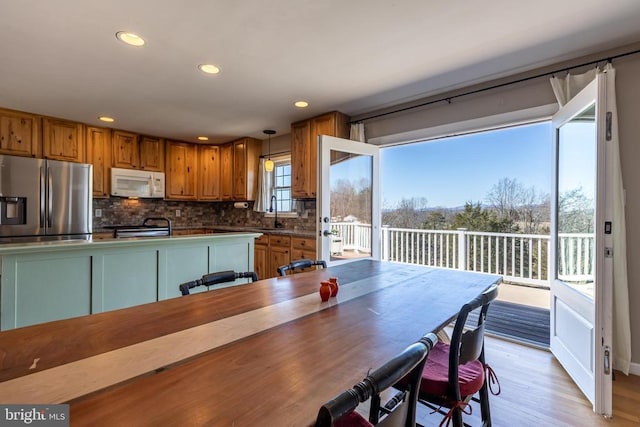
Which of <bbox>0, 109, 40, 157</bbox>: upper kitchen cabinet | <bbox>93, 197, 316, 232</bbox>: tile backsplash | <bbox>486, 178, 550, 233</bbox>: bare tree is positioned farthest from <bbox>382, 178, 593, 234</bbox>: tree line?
<bbox>0, 109, 40, 157</bbox>: upper kitchen cabinet

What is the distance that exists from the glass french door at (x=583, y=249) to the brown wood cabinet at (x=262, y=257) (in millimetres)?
3322

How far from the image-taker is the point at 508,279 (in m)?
4.64

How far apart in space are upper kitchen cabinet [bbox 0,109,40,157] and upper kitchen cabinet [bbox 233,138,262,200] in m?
2.62

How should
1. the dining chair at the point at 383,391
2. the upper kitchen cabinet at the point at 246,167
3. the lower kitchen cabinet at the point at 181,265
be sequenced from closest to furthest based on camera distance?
the dining chair at the point at 383,391 < the lower kitchen cabinet at the point at 181,265 < the upper kitchen cabinet at the point at 246,167

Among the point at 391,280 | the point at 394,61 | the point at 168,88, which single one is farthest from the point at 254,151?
the point at 391,280

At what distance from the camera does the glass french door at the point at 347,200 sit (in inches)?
129

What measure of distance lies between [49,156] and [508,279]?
6.65 m

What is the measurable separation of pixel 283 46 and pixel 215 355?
7.04ft

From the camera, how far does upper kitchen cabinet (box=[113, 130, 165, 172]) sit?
15.6 feet

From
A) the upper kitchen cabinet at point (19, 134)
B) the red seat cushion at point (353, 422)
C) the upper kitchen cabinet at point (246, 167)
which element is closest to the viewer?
the red seat cushion at point (353, 422)

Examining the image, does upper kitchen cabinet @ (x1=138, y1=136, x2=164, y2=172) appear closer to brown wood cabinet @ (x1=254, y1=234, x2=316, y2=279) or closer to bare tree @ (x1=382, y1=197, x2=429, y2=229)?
brown wood cabinet @ (x1=254, y1=234, x2=316, y2=279)

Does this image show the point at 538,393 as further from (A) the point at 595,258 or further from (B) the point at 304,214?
(B) the point at 304,214

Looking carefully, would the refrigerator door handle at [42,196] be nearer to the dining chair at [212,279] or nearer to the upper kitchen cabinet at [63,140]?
the upper kitchen cabinet at [63,140]

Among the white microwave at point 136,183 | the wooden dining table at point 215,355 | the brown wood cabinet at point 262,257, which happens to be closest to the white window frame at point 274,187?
the brown wood cabinet at point 262,257
